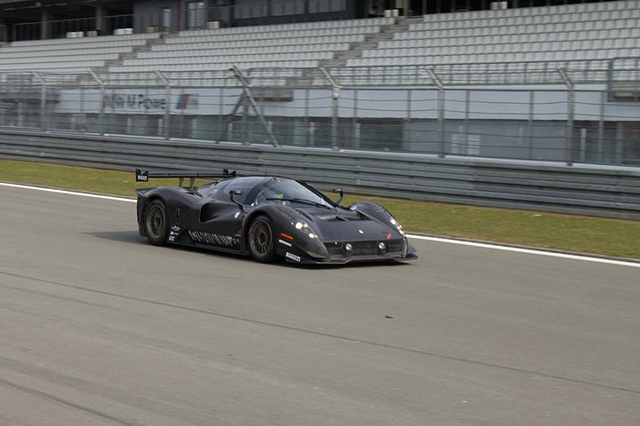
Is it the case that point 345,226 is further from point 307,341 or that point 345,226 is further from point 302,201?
point 307,341

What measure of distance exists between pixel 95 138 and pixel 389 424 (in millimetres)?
21443

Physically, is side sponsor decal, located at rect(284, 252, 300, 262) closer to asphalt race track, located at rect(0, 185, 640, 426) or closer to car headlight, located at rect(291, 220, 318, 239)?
asphalt race track, located at rect(0, 185, 640, 426)

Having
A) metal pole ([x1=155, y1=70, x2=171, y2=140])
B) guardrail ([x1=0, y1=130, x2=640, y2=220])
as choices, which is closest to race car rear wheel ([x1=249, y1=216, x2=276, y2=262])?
guardrail ([x1=0, y1=130, x2=640, y2=220])

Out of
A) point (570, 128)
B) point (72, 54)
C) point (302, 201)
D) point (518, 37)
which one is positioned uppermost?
point (72, 54)

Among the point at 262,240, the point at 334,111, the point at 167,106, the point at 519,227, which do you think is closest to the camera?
the point at 262,240

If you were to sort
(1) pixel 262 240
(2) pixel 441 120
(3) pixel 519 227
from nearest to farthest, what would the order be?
1. (1) pixel 262 240
2. (3) pixel 519 227
3. (2) pixel 441 120

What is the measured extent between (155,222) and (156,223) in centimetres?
3

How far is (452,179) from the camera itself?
18.1m

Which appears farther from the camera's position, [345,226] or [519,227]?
[519,227]

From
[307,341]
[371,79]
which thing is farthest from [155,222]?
[371,79]

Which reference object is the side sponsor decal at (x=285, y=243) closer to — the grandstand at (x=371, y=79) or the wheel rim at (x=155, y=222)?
the wheel rim at (x=155, y=222)

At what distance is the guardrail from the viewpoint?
16328mm

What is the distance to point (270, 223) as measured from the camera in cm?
1068

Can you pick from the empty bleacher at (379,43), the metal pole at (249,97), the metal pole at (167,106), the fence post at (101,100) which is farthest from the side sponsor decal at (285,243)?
the fence post at (101,100)
